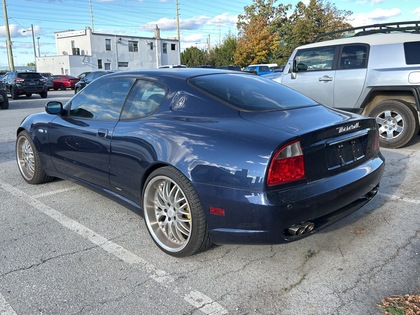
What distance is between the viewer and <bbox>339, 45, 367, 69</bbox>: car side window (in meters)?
6.89

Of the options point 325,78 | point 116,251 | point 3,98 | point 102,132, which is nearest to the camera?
point 116,251

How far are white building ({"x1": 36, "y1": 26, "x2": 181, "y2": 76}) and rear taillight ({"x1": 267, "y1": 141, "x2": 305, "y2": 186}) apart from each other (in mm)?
50047

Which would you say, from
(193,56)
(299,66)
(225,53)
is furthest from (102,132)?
(193,56)

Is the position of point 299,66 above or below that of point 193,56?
below

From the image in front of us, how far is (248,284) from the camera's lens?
2.66 meters

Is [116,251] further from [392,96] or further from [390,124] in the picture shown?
[392,96]

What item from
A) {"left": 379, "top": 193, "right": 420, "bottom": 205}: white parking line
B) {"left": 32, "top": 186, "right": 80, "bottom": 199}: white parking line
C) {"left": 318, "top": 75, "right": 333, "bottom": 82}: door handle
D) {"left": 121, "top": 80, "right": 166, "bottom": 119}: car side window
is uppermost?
{"left": 318, "top": 75, "right": 333, "bottom": 82}: door handle

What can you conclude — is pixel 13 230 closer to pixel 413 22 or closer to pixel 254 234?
pixel 254 234

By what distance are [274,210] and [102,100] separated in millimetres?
2322

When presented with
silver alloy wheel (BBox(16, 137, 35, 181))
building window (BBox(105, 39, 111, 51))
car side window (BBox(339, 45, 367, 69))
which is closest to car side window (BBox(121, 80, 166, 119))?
silver alloy wheel (BBox(16, 137, 35, 181))

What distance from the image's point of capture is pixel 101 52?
49.4 m

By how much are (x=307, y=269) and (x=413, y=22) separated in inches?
268

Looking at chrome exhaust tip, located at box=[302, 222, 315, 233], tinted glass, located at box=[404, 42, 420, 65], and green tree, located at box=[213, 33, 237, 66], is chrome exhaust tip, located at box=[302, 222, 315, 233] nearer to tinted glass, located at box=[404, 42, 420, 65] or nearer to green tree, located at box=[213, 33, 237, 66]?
tinted glass, located at box=[404, 42, 420, 65]

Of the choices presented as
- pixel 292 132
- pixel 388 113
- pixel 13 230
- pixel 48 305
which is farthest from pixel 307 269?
pixel 388 113
